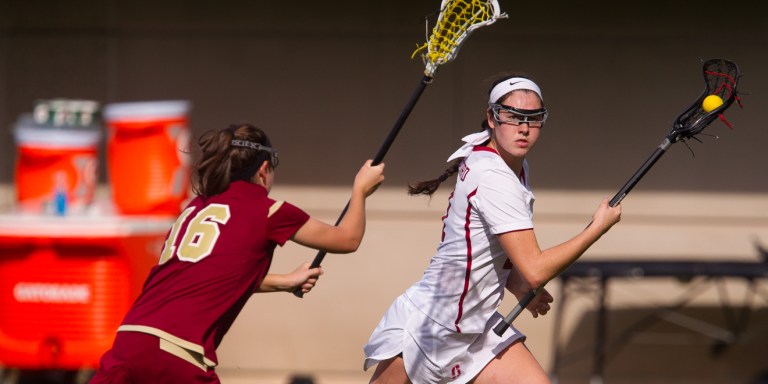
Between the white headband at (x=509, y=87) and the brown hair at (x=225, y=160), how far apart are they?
34.1 inches

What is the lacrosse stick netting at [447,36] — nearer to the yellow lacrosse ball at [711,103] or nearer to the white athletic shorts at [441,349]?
the yellow lacrosse ball at [711,103]

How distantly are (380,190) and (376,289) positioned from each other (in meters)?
0.65

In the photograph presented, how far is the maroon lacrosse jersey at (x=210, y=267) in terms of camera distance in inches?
173

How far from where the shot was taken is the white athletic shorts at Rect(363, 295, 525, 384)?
482cm

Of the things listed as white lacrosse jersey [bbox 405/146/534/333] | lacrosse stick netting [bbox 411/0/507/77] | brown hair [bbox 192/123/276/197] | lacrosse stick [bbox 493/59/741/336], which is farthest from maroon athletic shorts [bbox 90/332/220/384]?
lacrosse stick netting [bbox 411/0/507/77]

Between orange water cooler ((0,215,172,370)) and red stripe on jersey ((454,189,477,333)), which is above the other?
red stripe on jersey ((454,189,477,333))

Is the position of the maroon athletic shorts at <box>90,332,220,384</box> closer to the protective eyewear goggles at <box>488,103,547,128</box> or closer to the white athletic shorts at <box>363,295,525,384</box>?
the white athletic shorts at <box>363,295,525,384</box>

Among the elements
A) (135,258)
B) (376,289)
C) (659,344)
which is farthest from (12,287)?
(659,344)

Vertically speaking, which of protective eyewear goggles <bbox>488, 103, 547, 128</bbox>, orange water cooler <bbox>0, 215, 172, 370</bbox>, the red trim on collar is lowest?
A: orange water cooler <bbox>0, 215, 172, 370</bbox>

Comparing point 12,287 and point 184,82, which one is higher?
point 184,82

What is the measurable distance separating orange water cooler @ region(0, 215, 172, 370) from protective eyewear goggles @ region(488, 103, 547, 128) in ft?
8.98

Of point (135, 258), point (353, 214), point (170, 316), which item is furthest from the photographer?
point (135, 258)

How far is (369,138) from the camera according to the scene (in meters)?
8.40

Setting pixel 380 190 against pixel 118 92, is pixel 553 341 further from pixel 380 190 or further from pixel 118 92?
pixel 118 92
